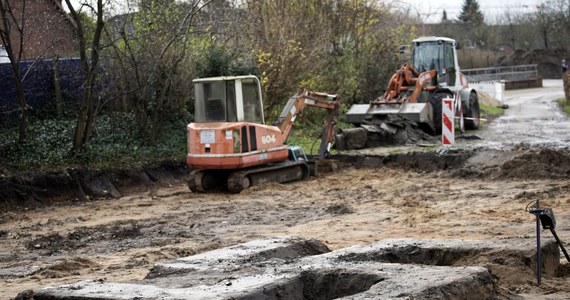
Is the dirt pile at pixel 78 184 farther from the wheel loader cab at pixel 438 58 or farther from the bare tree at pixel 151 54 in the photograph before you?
the wheel loader cab at pixel 438 58

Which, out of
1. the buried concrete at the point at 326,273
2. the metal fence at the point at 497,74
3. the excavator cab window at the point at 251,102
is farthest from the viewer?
the metal fence at the point at 497,74

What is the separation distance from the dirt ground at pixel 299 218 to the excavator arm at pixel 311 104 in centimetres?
132

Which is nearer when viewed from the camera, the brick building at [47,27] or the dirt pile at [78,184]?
the dirt pile at [78,184]

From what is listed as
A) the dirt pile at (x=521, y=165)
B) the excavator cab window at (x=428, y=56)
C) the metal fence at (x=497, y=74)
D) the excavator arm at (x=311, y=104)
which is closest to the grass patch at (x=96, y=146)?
the excavator arm at (x=311, y=104)

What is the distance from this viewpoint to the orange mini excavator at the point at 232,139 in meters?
18.6

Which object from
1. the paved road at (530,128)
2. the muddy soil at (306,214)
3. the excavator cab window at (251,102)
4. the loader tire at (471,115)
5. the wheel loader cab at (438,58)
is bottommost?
the muddy soil at (306,214)

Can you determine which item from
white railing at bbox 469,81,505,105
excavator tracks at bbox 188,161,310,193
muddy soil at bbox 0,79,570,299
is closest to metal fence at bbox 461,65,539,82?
white railing at bbox 469,81,505,105

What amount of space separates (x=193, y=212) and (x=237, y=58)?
33.5 feet

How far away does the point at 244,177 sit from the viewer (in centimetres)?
1909

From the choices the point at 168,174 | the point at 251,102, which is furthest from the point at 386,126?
the point at 168,174

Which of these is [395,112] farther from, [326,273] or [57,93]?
[326,273]

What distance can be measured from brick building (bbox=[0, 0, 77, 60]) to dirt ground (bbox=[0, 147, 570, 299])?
15.0 feet

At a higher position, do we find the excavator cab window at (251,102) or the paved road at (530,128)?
the excavator cab window at (251,102)

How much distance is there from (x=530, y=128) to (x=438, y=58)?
3879mm
